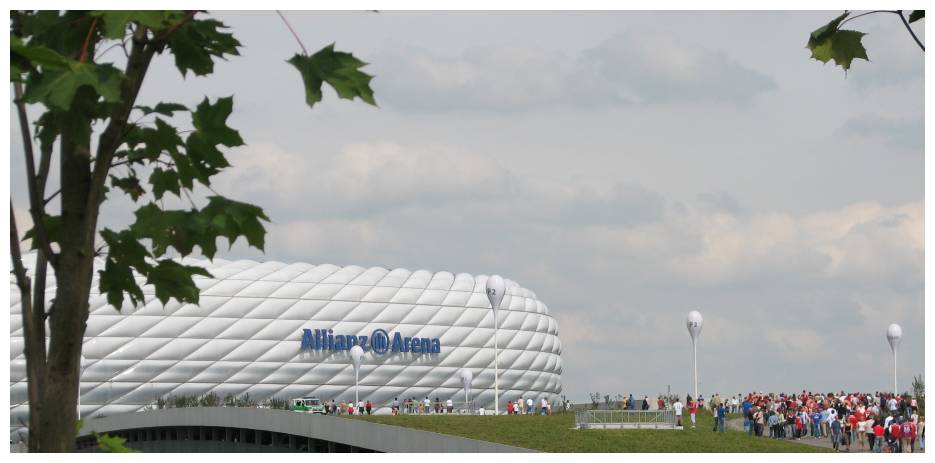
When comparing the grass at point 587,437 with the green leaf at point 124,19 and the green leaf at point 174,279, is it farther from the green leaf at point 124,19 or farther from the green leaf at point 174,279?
the green leaf at point 124,19

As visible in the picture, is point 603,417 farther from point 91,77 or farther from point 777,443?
point 91,77

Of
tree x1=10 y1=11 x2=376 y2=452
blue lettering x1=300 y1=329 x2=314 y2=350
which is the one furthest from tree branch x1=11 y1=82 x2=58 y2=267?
blue lettering x1=300 y1=329 x2=314 y2=350

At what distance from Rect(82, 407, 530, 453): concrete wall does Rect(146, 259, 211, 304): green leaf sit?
22609mm

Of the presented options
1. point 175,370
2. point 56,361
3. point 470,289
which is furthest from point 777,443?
point 470,289

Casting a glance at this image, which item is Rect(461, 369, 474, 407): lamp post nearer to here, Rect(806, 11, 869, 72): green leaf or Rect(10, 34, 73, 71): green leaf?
Rect(806, 11, 869, 72): green leaf

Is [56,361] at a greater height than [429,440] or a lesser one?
greater

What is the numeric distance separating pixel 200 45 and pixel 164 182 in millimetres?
570

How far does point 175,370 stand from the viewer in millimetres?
77688

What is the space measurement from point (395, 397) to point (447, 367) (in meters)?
4.55

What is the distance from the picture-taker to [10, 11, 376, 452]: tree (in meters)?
3.84

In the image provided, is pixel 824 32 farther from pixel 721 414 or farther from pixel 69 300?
pixel 721 414

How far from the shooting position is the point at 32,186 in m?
4.16

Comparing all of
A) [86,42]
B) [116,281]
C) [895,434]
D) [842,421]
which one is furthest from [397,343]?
[86,42]

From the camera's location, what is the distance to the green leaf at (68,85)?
359cm
